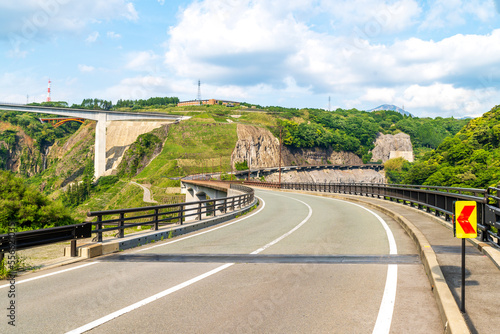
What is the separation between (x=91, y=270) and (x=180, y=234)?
605 centimetres

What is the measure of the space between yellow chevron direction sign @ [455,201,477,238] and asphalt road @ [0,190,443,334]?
121cm

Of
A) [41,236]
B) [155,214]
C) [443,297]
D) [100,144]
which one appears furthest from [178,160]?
[443,297]

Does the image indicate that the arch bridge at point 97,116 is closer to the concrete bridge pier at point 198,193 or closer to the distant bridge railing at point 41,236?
the concrete bridge pier at point 198,193

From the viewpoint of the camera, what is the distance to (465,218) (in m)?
4.84

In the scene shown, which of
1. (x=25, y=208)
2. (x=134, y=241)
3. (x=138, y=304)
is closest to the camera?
(x=138, y=304)

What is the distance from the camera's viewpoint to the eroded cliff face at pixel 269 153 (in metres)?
146

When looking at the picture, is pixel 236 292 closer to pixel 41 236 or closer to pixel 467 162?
pixel 41 236

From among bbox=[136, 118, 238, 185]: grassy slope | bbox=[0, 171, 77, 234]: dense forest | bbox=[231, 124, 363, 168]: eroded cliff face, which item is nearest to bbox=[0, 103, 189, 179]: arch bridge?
bbox=[136, 118, 238, 185]: grassy slope

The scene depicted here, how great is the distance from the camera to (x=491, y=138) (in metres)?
98.8

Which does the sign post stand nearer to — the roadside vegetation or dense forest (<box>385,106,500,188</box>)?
the roadside vegetation

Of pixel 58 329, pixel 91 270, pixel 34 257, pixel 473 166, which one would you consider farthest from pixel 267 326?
pixel 473 166

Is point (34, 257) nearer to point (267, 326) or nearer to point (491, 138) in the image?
point (267, 326)

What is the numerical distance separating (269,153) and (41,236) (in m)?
151

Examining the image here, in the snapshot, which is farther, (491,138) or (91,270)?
(491,138)
